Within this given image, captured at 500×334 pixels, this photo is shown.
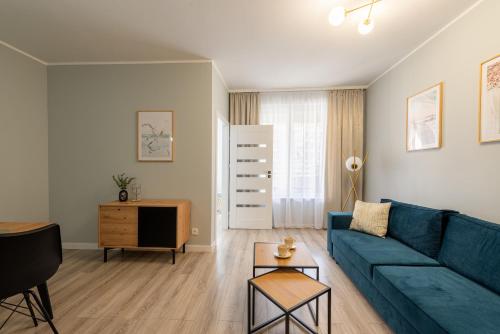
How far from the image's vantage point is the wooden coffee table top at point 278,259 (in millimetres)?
1712

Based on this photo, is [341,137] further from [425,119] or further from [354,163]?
[425,119]

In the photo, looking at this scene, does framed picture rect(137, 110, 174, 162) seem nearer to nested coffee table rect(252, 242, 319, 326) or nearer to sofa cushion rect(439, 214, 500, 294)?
nested coffee table rect(252, 242, 319, 326)

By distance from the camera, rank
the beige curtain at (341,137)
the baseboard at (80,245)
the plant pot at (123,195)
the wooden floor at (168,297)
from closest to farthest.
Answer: the wooden floor at (168,297) → the plant pot at (123,195) → the baseboard at (80,245) → the beige curtain at (341,137)

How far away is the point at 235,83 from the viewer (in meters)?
3.90

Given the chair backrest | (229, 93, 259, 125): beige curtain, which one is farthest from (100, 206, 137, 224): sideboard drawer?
(229, 93, 259, 125): beige curtain

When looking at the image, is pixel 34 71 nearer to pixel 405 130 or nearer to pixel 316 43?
pixel 316 43

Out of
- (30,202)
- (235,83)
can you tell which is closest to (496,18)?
(235,83)

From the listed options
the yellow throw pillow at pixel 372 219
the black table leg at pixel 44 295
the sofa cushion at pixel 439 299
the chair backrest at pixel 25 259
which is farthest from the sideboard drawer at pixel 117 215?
the yellow throw pillow at pixel 372 219

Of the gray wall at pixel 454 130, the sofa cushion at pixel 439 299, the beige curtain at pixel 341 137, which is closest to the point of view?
the sofa cushion at pixel 439 299

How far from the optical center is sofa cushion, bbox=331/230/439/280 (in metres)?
1.86

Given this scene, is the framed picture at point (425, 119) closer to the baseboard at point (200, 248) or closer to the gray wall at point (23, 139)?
the baseboard at point (200, 248)

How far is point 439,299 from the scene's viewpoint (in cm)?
131

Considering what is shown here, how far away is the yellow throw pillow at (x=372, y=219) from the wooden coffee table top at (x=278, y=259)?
0.98m

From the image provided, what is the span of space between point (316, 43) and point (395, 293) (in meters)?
2.59
